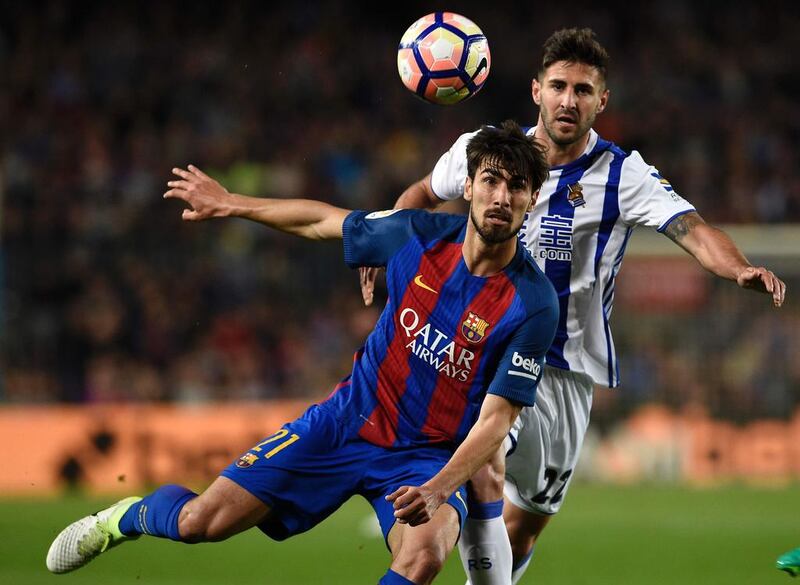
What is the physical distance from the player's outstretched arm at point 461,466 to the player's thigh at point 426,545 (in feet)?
0.51

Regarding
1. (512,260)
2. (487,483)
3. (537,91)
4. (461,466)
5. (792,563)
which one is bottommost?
(792,563)

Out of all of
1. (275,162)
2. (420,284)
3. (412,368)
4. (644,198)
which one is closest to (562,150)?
(644,198)

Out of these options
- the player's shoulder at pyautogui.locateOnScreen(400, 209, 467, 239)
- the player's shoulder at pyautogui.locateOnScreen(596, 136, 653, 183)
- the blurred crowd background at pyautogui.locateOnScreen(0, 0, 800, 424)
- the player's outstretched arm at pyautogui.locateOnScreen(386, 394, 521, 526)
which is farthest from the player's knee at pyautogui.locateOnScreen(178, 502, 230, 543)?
the blurred crowd background at pyautogui.locateOnScreen(0, 0, 800, 424)

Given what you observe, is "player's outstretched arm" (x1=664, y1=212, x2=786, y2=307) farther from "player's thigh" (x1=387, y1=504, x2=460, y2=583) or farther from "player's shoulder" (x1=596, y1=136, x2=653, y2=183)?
"player's thigh" (x1=387, y1=504, x2=460, y2=583)

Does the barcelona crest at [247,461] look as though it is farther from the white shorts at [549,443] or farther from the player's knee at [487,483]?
the white shorts at [549,443]

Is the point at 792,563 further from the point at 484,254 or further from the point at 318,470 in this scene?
the point at 318,470

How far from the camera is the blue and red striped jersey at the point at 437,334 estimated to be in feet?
17.5

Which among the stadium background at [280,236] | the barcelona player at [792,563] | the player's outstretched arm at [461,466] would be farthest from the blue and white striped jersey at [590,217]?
the stadium background at [280,236]

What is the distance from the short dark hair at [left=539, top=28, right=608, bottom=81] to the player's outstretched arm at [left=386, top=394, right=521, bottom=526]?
1.75 m

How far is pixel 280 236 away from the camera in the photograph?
14219mm

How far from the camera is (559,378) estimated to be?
6395mm

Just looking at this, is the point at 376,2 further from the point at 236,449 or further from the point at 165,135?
the point at 236,449

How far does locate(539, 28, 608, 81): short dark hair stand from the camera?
6012 millimetres

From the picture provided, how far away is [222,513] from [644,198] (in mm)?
2409
